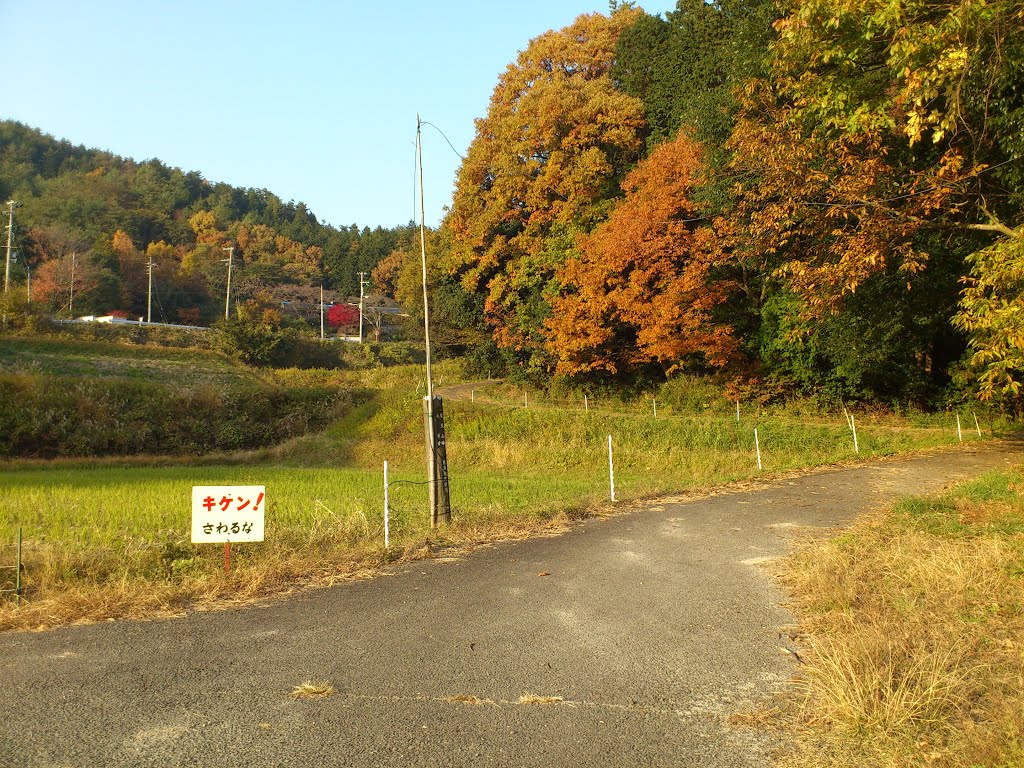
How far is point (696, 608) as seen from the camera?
767 cm

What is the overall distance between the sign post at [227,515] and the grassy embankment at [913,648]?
239 inches

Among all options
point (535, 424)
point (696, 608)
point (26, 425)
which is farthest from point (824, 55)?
point (26, 425)

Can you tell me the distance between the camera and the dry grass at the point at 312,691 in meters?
5.50

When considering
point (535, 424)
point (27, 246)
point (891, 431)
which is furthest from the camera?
point (27, 246)

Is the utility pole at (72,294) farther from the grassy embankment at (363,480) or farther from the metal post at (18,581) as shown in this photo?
the metal post at (18,581)

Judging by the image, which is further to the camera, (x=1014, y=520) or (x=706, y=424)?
(x=706, y=424)

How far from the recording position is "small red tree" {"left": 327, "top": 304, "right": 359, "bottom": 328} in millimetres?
93062

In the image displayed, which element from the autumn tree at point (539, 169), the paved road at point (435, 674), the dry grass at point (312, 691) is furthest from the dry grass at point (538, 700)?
the autumn tree at point (539, 169)

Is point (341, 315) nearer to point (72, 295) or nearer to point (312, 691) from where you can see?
point (72, 295)

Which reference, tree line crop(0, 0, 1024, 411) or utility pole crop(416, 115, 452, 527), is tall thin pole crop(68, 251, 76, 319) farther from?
utility pole crop(416, 115, 452, 527)

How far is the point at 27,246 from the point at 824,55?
82.0 metres

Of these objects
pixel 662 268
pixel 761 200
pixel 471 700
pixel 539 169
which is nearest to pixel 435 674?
pixel 471 700

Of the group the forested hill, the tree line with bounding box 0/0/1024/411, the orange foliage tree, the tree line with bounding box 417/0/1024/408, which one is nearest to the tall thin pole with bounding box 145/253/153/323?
the forested hill

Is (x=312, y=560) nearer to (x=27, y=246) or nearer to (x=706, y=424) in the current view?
(x=706, y=424)
